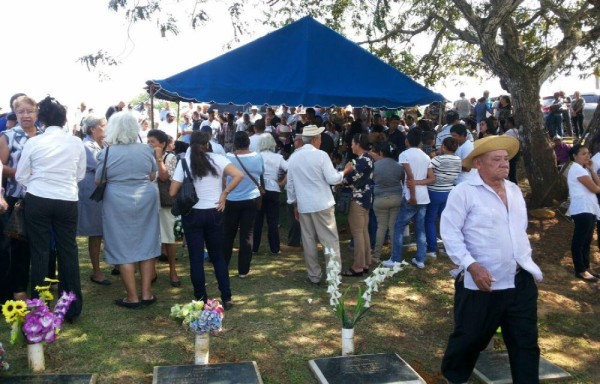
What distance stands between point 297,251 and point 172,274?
7.32 feet

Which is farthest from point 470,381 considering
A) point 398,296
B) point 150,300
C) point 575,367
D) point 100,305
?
point 100,305

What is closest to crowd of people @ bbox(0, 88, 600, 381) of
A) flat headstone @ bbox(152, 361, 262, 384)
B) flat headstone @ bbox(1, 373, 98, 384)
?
flat headstone @ bbox(1, 373, 98, 384)

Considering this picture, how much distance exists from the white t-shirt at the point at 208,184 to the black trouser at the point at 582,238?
4.38 m

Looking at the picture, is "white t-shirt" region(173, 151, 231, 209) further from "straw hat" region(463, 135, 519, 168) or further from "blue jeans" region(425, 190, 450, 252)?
"blue jeans" region(425, 190, 450, 252)

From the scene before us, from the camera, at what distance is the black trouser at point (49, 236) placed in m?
4.42

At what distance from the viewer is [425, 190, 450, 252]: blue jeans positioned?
692 cm

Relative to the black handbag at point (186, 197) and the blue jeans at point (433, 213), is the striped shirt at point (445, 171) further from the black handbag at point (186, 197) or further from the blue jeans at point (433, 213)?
the black handbag at point (186, 197)

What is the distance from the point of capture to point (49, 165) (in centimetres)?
443

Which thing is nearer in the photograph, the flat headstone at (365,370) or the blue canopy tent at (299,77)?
the flat headstone at (365,370)

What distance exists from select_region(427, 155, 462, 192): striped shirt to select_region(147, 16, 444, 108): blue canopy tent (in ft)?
6.58

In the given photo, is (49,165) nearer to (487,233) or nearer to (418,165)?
(487,233)

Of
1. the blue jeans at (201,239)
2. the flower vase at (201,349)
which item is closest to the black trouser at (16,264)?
the blue jeans at (201,239)

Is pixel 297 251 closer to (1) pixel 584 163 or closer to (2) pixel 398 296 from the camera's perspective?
(2) pixel 398 296

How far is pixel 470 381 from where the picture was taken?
4059 mm
